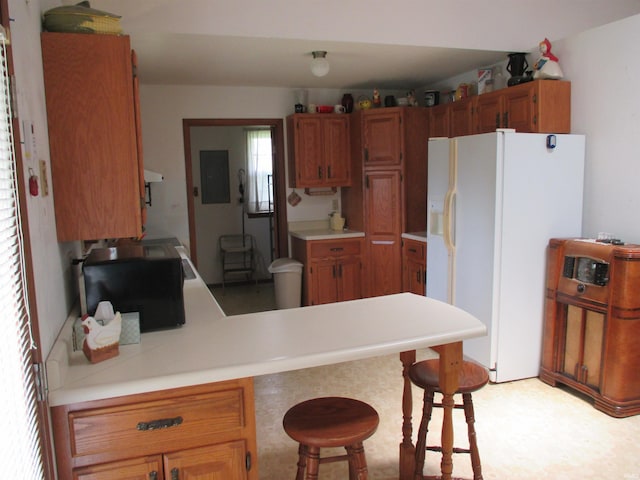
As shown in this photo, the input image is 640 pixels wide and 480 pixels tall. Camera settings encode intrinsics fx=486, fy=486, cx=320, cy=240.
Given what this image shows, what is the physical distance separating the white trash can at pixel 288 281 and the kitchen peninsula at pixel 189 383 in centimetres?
311

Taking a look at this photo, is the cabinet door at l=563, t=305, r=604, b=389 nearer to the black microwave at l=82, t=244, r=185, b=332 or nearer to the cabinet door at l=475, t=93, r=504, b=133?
the cabinet door at l=475, t=93, r=504, b=133

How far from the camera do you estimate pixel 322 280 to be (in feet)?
16.4

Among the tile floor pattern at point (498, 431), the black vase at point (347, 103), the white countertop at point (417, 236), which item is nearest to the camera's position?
the tile floor pattern at point (498, 431)

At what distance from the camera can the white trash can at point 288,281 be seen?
501 cm

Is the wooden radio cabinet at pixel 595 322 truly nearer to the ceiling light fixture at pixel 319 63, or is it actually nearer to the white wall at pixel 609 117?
the white wall at pixel 609 117

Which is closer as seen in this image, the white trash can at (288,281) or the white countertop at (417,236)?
→ the white countertop at (417,236)

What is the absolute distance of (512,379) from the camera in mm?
3381

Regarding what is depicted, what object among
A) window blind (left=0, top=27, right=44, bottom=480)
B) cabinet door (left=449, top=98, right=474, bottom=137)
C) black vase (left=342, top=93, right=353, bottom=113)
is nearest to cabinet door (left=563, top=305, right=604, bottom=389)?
cabinet door (left=449, top=98, right=474, bottom=137)

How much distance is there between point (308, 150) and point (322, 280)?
1.37m

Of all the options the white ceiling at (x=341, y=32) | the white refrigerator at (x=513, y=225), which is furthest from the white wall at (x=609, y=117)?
the white ceiling at (x=341, y=32)

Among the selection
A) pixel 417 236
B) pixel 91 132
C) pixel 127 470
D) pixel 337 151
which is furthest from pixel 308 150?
pixel 127 470

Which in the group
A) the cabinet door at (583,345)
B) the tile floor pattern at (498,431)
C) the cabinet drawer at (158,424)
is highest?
the cabinet drawer at (158,424)

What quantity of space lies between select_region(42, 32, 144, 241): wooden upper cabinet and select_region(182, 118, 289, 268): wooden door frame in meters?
3.26

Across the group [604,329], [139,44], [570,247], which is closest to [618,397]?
[604,329]
